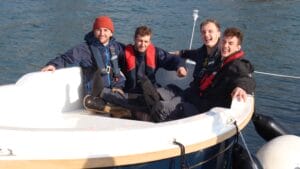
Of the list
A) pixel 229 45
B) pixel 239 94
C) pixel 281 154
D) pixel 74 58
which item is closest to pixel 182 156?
pixel 239 94

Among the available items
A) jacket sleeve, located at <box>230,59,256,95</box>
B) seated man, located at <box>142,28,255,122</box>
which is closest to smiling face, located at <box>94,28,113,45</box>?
seated man, located at <box>142,28,255,122</box>

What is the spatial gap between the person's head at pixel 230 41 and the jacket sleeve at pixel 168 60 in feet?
1.89

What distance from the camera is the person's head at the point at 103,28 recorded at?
14.0ft

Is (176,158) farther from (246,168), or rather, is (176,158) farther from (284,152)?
(284,152)

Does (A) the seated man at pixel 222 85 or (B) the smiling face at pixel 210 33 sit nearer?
(A) the seated man at pixel 222 85

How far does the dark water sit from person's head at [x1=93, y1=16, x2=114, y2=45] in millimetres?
2985

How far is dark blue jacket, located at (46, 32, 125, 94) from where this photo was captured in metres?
4.38

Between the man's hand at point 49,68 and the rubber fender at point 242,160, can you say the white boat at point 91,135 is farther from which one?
the rubber fender at point 242,160

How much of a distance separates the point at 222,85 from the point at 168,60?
0.76 meters

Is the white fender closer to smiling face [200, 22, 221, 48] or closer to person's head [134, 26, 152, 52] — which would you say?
smiling face [200, 22, 221, 48]

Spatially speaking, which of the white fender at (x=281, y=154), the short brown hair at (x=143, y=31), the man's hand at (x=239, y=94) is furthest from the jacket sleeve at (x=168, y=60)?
the white fender at (x=281, y=154)

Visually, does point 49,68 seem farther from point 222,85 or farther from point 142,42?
point 222,85

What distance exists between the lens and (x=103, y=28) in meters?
4.29

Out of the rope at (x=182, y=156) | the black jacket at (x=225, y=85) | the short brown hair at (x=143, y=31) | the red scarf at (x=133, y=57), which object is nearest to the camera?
the rope at (x=182, y=156)
